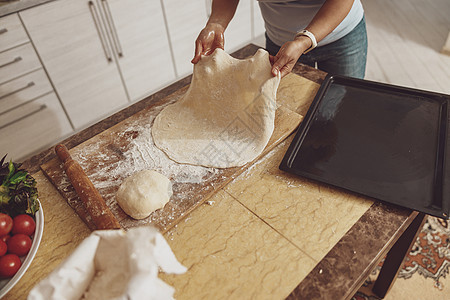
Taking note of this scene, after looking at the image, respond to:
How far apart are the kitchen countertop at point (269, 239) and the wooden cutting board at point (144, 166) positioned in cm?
3

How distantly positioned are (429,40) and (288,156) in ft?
9.66

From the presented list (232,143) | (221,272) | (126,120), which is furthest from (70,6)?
(221,272)

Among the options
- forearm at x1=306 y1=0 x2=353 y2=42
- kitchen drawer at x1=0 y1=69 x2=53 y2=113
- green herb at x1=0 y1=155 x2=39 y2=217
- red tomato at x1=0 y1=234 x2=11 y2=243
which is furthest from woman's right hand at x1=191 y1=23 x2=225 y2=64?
kitchen drawer at x1=0 y1=69 x2=53 y2=113

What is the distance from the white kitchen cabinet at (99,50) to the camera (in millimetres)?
1846

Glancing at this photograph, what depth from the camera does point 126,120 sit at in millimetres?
1119

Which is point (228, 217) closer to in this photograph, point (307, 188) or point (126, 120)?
point (307, 188)

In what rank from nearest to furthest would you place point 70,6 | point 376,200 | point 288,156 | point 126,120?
1. point 376,200
2. point 288,156
3. point 126,120
4. point 70,6

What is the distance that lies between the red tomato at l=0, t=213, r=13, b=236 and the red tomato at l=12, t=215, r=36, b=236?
0.02 metres

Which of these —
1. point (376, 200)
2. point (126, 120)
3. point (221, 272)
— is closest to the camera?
point (221, 272)

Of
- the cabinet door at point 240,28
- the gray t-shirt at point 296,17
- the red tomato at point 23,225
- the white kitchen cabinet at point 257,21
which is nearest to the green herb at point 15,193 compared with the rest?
the red tomato at point 23,225

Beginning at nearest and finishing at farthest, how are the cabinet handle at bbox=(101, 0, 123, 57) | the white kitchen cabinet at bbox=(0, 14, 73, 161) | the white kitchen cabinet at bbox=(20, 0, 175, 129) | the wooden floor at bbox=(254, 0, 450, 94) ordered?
1. the white kitchen cabinet at bbox=(0, 14, 73, 161)
2. the white kitchen cabinet at bbox=(20, 0, 175, 129)
3. the cabinet handle at bbox=(101, 0, 123, 57)
4. the wooden floor at bbox=(254, 0, 450, 94)

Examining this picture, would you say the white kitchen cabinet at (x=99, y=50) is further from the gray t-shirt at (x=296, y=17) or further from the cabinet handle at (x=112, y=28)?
the gray t-shirt at (x=296, y=17)

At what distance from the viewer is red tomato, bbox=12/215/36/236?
678 millimetres

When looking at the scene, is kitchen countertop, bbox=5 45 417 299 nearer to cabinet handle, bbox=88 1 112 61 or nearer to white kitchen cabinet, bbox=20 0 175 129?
white kitchen cabinet, bbox=20 0 175 129
